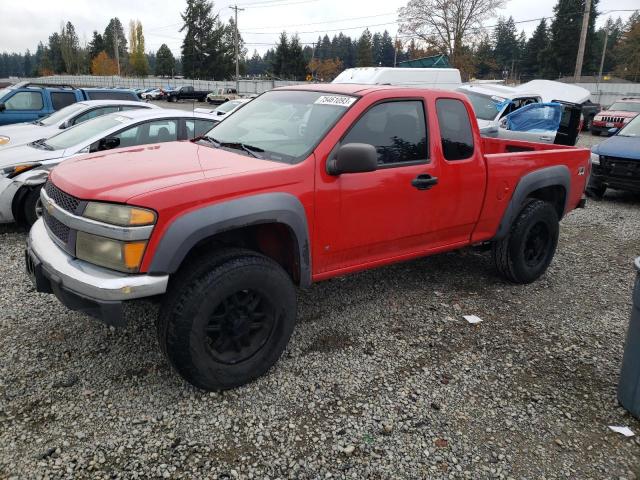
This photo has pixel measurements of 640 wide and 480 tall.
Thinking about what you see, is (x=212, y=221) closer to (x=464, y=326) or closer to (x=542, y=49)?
(x=464, y=326)

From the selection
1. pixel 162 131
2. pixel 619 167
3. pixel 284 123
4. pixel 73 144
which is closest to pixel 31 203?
pixel 73 144

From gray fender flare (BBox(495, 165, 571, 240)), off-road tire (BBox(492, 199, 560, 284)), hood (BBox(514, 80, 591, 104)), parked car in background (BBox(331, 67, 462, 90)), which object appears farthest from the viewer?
hood (BBox(514, 80, 591, 104))

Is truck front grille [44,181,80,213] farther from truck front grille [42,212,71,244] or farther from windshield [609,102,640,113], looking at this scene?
windshield [609,102,640,113]

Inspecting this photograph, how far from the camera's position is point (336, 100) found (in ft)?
11.6

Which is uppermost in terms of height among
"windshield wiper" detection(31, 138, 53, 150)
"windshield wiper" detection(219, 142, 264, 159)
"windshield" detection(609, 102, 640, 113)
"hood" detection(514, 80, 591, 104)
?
"hood" detection(514, 80, 591, 104)

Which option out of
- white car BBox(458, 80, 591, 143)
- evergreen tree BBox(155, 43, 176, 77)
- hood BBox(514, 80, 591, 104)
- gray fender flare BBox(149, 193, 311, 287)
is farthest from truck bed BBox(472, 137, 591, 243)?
evergreen tree BBox(155, 43, 176, 77)

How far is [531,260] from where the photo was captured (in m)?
4.97

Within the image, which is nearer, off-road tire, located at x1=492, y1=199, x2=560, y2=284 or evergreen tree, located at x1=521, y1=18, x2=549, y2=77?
off-road tire, located at x1=492, y1=199, x2=560, y2=284

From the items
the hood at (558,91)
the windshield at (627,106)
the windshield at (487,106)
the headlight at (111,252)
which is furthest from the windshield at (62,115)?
the windshield at (627,106)

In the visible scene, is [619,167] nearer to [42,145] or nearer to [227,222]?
[227,222]

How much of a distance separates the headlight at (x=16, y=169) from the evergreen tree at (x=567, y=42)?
235 ft

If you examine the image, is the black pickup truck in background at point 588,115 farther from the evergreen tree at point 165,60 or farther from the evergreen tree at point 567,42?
the evergreen tree at point 165,60

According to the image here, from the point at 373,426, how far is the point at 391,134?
80.6 inches

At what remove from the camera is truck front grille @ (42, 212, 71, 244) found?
2861 millimetres
